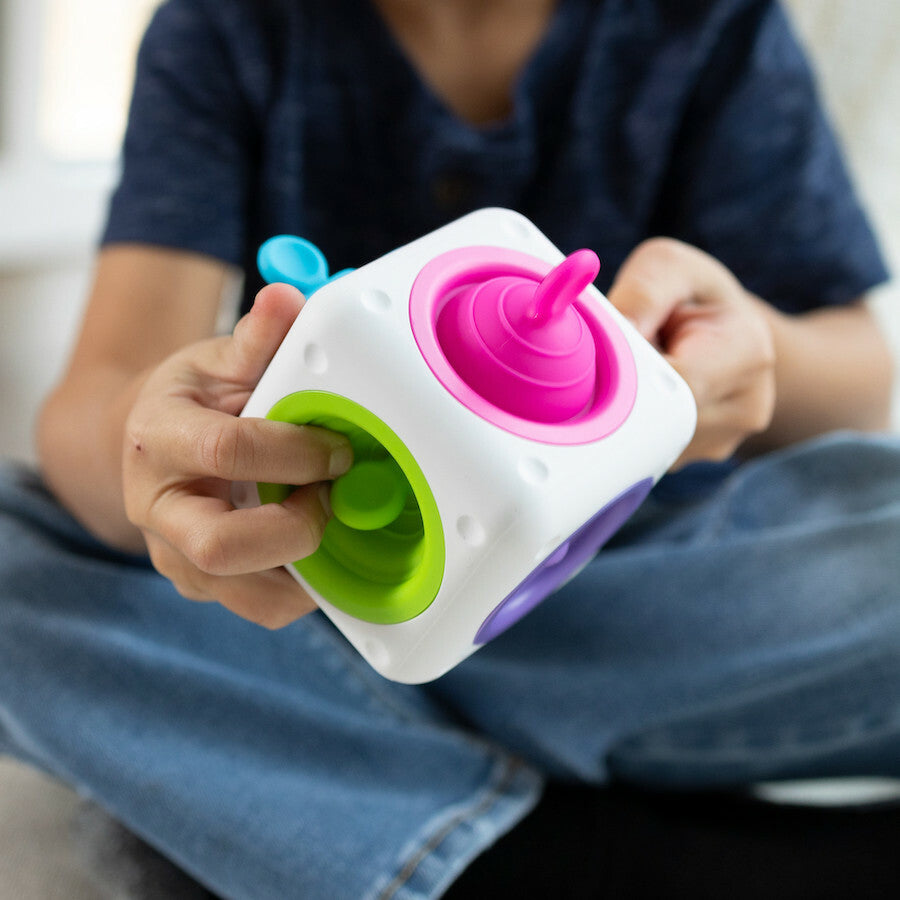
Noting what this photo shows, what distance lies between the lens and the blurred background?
0.86 m

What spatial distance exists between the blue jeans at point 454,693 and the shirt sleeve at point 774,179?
13 centimetres

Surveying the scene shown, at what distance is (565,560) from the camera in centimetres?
39

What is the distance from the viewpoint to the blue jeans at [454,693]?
0.46 metres

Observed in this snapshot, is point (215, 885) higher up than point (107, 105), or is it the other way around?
point (107, 105)

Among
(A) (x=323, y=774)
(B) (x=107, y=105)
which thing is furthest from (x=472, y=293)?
(B) (x=107, y=105)

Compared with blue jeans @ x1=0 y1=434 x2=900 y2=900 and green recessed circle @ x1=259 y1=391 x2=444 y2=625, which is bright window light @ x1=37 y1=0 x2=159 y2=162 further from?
green recessed circle @ x1=259 y1=391 x2=444 y2=625

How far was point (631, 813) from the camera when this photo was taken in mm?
551

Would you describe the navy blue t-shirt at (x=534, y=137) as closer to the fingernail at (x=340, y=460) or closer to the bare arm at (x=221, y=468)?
the bare arm at (x=221, y=468)

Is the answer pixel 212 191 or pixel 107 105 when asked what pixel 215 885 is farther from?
pixel 107 105

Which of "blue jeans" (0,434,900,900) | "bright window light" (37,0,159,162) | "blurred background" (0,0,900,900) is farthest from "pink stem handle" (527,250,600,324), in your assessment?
"bright window light" (37,0,159,162)

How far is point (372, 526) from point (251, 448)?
51mm

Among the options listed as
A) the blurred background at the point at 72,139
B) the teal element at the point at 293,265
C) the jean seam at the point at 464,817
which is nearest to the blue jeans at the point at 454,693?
the jean seam at the point at 464,817

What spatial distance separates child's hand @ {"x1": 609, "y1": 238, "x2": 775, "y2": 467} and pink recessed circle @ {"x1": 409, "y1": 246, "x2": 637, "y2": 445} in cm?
7

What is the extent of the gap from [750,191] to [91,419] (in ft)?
1.50
